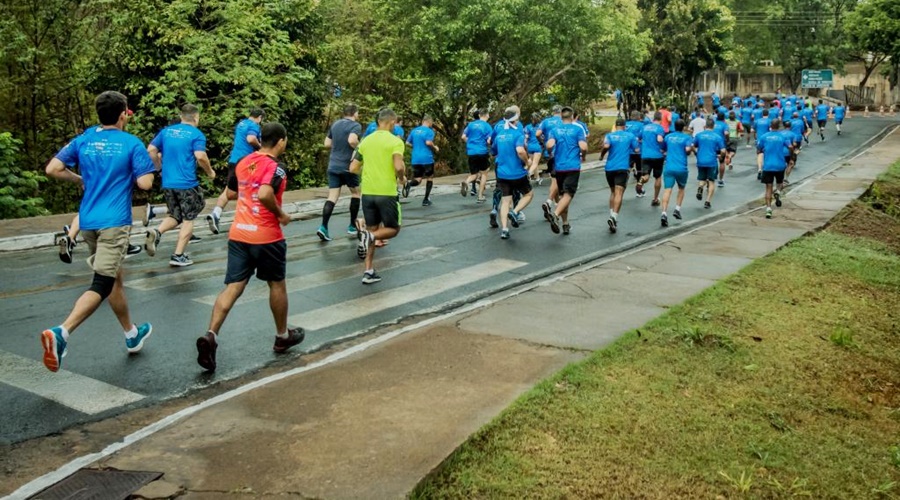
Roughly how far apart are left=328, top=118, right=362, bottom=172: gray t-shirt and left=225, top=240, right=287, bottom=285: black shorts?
228 inches

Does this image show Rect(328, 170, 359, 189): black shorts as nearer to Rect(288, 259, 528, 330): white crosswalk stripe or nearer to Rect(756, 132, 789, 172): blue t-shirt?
Rect(288, 259, 528, 330): white crosswalk stripe

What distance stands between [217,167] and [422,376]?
51.6 feet

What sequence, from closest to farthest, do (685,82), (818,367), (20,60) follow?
1. (818,367)
2. (20,60)
3. (685,82)

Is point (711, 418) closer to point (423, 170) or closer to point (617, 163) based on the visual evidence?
point (617, 163)

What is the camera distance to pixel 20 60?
57.8ft

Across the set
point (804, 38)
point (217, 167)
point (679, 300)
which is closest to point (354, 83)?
point (217, 167)

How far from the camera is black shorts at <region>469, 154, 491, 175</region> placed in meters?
17.5

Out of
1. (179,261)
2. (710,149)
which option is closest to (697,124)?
(710,149)

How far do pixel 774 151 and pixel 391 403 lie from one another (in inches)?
512

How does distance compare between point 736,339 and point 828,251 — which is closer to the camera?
point 736,339

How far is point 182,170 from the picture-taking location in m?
10.4

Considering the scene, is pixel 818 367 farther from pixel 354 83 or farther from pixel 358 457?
pixel 354 83

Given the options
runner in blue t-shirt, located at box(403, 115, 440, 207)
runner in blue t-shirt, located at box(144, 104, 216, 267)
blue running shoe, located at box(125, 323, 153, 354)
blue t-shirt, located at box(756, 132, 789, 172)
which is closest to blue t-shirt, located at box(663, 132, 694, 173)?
blue t-shirt, located at box(756, 132, 789, 172)

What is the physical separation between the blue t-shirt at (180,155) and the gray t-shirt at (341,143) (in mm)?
2104
